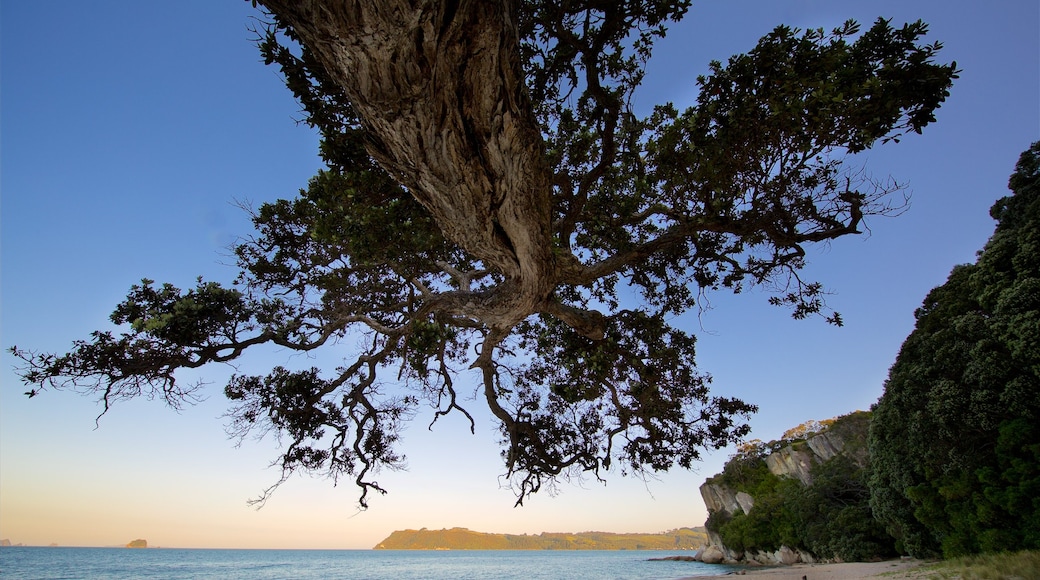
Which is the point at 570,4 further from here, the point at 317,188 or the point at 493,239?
the point at 317,188

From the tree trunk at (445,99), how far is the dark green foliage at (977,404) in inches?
453

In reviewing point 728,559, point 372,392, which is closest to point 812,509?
point 728,559

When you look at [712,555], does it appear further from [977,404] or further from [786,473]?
[977,404]

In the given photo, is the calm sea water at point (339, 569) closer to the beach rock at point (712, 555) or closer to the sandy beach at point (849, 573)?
the beach rock at point (712, 555)

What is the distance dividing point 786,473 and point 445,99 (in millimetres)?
48504

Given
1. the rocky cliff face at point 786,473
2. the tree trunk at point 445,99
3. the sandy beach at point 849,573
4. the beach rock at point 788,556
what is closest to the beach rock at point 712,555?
the rocky cliff face at point 786,473

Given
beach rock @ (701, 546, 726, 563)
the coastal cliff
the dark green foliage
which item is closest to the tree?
the dark green foliage

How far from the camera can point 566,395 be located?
6988 millimetres

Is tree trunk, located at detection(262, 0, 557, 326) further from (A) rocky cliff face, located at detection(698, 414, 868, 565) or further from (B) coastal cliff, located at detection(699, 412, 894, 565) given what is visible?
(A) rocky cliff face, located at detection(698, 414, 868, 565)

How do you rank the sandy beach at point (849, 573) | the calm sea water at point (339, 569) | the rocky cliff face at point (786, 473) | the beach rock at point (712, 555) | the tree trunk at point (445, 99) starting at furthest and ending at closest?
the beach rock at point (712, 555) < the calm sea water at point (339, 569) < the rocky cliff face at point (786, 473) < the sandy beach at point (849, 573) < the tree trunk at point (445, 99)

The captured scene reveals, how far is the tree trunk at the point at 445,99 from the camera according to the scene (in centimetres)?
250

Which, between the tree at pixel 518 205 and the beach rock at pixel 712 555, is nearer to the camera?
the tree at pixel 518 205

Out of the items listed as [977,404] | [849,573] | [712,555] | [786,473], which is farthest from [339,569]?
[977,404]

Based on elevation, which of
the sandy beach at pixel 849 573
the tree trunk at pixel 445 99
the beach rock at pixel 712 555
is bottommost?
the sandy beach at pixel 849 573
